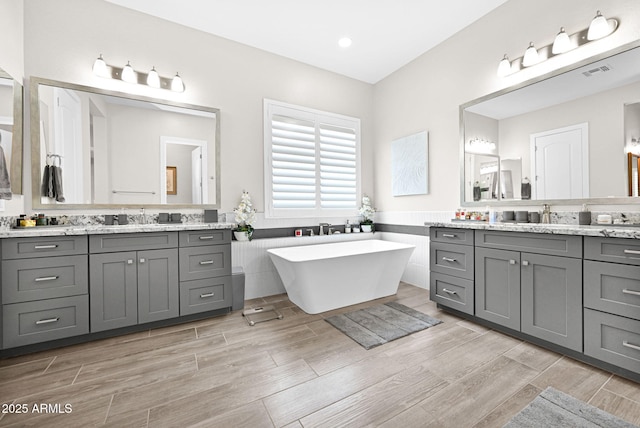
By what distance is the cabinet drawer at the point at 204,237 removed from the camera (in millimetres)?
2549

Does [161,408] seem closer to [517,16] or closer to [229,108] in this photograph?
[229,108]

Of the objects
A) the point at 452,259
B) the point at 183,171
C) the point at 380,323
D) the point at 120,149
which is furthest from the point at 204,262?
the point at 452,259

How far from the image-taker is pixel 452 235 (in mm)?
2666

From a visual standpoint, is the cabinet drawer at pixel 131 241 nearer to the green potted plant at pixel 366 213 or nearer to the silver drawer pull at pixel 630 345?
the green potted plant at pixel 366 213

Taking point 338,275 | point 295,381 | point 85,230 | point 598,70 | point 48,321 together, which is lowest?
point 295,381

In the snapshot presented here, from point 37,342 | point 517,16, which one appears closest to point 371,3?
point 517,16

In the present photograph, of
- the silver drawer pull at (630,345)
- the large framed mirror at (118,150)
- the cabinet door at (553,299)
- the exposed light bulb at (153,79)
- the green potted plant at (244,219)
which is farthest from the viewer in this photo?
the green potted plant at (244,219)

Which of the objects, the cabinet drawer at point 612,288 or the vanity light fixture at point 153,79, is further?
the vanity light fixture at point 153,79

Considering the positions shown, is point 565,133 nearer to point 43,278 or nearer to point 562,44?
point 562,44

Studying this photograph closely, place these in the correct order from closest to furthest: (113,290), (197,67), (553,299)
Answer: (553,299) < (113,290) < (197,67)

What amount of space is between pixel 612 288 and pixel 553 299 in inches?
13.1

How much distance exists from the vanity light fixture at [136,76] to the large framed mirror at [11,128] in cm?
62

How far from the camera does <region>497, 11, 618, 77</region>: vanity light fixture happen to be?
206 centimetres

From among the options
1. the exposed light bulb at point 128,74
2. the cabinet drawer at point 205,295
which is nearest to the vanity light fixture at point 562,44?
the cabinet drawer at point 205,295
